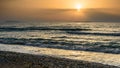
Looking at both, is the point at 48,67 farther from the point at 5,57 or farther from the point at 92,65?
the point at 5,57

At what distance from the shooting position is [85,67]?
41.2 feet

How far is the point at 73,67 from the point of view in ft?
40.5

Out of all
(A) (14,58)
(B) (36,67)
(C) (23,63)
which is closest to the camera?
(B) (36,67)

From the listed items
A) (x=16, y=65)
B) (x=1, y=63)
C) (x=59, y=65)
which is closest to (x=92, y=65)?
(x=59, y=65)

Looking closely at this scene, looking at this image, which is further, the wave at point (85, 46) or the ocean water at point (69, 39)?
the ocean water at point (69, 39)

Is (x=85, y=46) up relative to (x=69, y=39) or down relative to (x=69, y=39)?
down

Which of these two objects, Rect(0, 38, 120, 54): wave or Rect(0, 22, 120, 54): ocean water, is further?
Rect(0, 22, 120, 54): ocean water

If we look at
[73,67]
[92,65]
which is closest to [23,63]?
[73,67]

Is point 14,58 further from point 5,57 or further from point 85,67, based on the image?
point 85,67

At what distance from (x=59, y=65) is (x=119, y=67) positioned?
10.2 feet

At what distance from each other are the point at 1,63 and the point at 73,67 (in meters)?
3.74

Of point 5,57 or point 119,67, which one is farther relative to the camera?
point 5,57

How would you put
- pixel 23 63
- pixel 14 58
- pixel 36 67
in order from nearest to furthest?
pixel 36 67
pixel 23 63
pixel 14 58

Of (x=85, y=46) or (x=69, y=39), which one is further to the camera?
(x=69, y=39)
